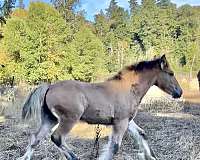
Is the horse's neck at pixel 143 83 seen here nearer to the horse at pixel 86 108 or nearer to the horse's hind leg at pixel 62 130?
the horse at pixel 86 108

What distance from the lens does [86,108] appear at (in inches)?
242

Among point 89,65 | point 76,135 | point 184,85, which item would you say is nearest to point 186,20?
point 184,85

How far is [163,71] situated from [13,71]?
1129 inches

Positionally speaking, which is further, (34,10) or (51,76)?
(34,10)

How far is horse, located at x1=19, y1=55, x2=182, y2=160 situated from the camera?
5.98 meters

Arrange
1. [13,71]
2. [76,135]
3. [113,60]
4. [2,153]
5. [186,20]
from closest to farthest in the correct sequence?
[2,153], [76,135], [13,71], [113,60], [186,20]

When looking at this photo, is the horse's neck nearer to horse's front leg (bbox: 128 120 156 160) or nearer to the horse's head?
the horse's head

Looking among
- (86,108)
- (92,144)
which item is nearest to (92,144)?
(92,144)

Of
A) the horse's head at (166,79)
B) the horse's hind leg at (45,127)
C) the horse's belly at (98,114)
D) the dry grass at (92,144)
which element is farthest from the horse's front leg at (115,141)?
the horse's head at (166,79)

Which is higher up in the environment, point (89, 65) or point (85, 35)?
point (85, 35)

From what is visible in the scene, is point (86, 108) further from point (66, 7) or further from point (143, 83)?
point (66, 7)

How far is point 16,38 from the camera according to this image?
118 ft

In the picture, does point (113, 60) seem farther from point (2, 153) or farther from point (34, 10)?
point (2, 153)

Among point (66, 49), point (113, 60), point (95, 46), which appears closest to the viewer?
point (66, 49)
